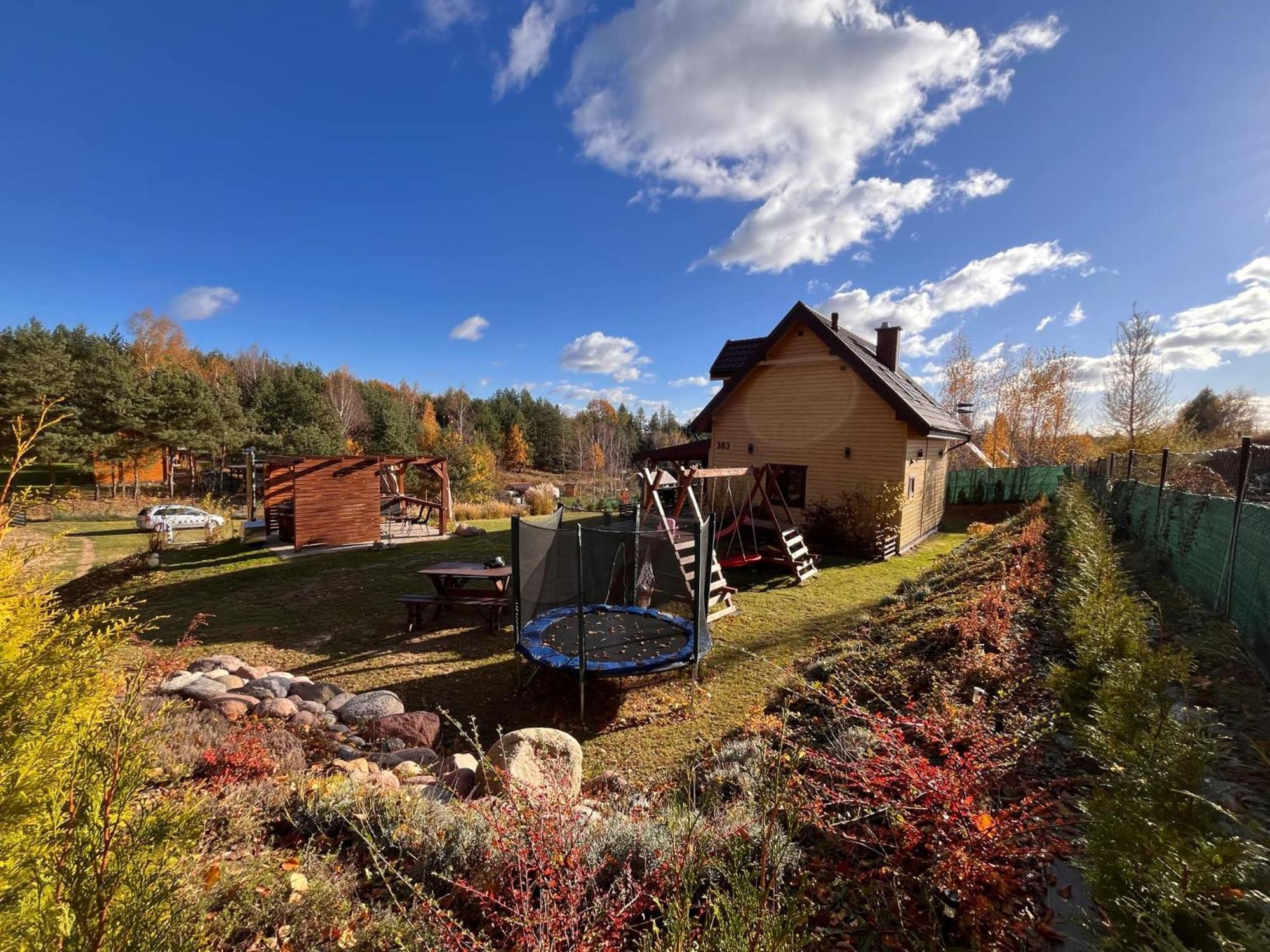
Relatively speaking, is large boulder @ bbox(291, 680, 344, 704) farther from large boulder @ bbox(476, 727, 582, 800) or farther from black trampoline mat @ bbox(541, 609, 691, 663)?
large boulder @ bbox(476, 727, 582, 800)

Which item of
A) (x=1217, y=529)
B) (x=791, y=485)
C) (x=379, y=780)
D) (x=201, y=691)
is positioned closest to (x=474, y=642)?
(x=201, y=691)

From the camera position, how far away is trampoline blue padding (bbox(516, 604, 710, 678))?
5.81m

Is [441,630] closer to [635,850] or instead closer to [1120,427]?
[635,850]

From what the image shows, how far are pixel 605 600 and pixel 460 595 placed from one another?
259cm

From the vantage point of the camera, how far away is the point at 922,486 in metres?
15.2

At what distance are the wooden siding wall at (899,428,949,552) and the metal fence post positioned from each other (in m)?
8.26

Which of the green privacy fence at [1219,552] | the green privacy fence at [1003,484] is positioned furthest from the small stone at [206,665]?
the green privacy fence at [1003,484]

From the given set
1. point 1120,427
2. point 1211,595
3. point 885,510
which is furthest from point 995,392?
point 1211,595

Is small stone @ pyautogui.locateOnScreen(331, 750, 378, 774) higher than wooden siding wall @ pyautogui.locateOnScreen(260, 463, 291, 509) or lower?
lower

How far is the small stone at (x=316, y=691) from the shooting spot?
18.3 feet

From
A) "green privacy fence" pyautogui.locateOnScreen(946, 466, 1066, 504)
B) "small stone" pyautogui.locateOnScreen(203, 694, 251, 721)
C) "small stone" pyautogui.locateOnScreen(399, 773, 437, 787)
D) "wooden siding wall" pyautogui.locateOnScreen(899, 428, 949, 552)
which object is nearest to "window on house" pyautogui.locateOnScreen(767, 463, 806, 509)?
"wooden siding wall" pyautogui.locateOnScreen(899, 428, 949, 552)

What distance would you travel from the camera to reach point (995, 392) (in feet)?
107

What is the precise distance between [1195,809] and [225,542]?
1943 centimetres

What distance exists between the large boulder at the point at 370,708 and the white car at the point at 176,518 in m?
18.0
